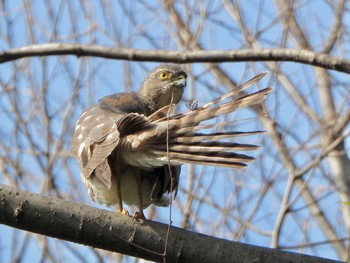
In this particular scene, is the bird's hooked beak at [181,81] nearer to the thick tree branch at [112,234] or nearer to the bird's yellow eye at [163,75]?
the bird's yellow eye at [163,75]

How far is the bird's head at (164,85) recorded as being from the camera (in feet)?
17.6

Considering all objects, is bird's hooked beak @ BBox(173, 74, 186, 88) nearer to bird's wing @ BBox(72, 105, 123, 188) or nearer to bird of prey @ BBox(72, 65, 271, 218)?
bird of prey @ BBox(72, 65, 271, 218)

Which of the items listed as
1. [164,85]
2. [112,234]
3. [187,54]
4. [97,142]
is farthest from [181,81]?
[112,234]

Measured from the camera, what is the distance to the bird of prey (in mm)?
3383

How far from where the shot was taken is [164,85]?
17.7 feet

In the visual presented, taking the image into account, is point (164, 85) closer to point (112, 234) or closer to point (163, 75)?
point (163, 75)

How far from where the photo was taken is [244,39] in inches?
241

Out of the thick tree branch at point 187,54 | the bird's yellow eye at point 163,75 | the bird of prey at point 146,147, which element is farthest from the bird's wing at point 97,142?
the bird's yellow eye at point 163,75

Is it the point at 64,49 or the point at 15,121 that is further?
the point at 15,121

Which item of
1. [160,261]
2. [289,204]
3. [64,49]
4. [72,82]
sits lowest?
[160,261]

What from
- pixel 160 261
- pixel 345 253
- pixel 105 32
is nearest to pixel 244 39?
pixel 105 32

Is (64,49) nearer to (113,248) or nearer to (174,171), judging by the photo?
(174,171)

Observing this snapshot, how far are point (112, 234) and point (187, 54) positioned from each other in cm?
143

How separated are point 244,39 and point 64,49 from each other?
1.98 metres
